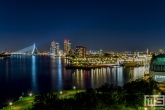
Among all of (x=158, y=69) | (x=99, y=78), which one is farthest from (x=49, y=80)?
(x=158, y=69)

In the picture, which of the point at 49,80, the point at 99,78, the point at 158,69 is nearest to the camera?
the point at 158,69

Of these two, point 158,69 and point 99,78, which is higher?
point 158,69

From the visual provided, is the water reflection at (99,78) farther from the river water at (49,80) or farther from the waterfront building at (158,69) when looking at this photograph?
the waterfront building at (158,69)

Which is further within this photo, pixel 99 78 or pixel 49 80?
pixel 99 78

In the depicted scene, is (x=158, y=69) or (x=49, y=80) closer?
(x=158, y=69)

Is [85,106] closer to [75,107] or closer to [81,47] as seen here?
[75,107]

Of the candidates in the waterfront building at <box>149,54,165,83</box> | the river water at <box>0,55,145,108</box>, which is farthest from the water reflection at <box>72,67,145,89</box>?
the waterfront building at <box>149,54,165,83</box>

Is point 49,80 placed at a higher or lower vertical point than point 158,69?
lower

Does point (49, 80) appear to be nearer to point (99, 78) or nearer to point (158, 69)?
point (99, 78)

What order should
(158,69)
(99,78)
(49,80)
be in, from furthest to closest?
(99,78), (49,80), (158,69)
